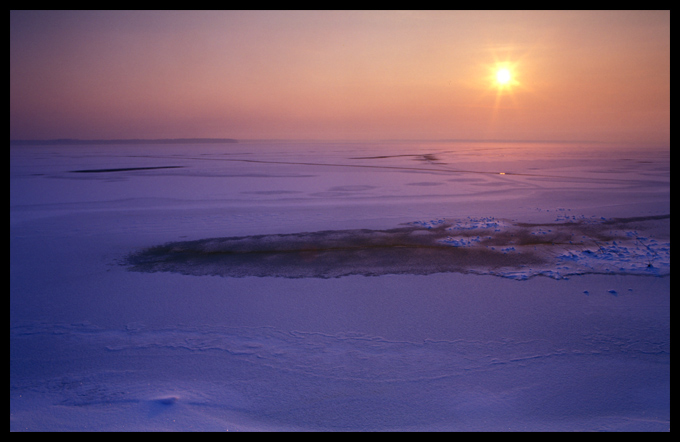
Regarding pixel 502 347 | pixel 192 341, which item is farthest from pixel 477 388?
pixel 192 341

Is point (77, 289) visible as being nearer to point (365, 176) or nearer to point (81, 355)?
point (81, 355)

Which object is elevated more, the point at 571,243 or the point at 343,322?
the point at 571,243

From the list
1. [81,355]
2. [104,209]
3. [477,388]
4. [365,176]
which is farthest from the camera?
[365,176]

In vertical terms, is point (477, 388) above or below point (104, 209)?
below

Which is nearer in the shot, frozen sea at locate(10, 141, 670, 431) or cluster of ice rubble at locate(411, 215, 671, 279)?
frozen sea at locate(10, 141, 670, 431)

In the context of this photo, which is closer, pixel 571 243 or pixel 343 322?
pixel 343 322

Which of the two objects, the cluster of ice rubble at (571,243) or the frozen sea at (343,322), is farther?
the cluster of ice rubble at (571,243)
